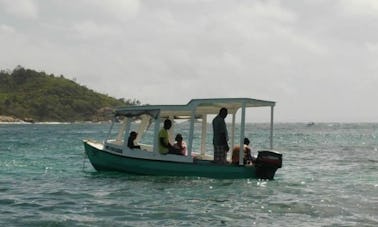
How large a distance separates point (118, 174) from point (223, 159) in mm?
3999

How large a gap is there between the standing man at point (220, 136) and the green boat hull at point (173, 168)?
43 cm

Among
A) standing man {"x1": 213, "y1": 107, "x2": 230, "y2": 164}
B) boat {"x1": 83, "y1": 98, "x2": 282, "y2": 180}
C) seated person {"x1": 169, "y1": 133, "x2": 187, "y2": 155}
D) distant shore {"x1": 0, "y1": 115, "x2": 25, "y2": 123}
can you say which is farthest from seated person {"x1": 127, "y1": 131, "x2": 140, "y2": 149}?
distant shore {"x1": 0, "y1": 115, "x2": 25, "y2": 123}

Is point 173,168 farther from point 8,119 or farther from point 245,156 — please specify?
point 8,119

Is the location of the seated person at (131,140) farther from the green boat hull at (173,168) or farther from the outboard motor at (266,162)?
the outboard motor at (266,162)

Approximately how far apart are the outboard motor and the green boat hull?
5cm

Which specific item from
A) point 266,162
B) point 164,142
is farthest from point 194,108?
point 266,162

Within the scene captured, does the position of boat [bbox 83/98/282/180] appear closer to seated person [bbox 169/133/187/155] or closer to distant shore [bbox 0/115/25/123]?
seated person [bbox 169/133/187/155]

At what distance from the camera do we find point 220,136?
70.5 feet

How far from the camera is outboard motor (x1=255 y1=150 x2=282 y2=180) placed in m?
21.1

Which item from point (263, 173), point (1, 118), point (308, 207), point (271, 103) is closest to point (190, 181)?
point (263, 173)

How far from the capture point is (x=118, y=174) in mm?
22734

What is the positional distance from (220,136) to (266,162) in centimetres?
182

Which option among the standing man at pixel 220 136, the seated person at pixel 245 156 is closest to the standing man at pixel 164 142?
the standing man at pixel 220 136

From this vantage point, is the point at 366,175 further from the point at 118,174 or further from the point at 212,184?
the point at 118,174
